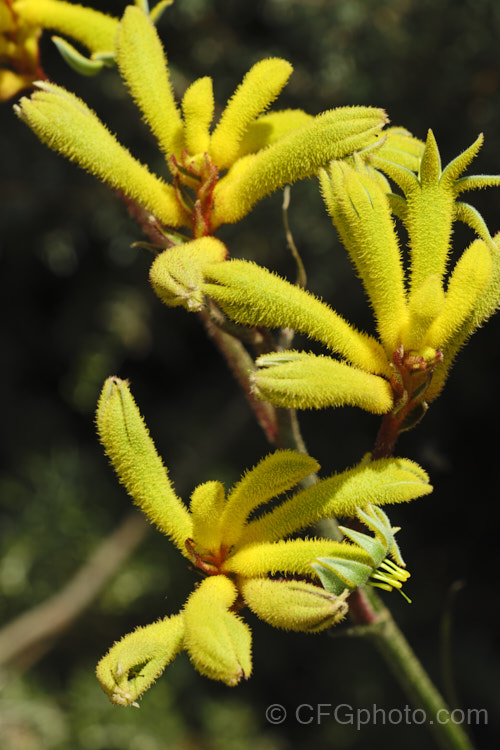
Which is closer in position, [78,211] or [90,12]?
[90,12]

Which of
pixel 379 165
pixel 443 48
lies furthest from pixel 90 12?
pixel 443 48

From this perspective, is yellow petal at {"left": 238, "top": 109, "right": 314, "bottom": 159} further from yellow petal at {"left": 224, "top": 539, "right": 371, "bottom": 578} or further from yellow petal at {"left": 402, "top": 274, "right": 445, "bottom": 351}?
yellow petal at {"left": 224, "top": 539, "right": 371, "bottom": 578}

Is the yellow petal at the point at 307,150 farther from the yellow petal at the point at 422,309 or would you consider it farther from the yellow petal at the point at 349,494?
the yellow petal at the point at 349,494

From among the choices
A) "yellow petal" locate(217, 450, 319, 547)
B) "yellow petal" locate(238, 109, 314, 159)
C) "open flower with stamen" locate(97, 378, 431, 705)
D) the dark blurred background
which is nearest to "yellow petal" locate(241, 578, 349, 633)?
"open flower with stamen" locate(97, 378, 431, 705)

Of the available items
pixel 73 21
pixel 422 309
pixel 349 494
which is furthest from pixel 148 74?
pixel 349 494

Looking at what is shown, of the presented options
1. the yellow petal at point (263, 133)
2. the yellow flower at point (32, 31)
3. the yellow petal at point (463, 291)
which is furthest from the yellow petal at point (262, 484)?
the yellow flower at point (32, 31)

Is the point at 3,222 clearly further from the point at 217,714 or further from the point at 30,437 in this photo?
the point at 217,714
